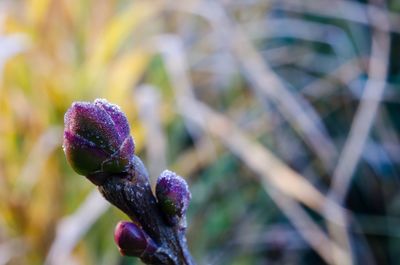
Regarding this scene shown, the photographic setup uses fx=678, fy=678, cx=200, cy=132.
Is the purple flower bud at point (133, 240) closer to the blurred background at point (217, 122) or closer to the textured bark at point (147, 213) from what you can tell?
the textured bark at point (147, 213)

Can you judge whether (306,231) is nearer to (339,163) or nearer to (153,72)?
(339,163)

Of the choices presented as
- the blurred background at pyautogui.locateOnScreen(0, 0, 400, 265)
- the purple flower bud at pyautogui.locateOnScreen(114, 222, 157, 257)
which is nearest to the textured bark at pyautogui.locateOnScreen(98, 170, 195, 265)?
the purple flower bud at pyautogui.locateOnScreen(114, 222, 157, 257)

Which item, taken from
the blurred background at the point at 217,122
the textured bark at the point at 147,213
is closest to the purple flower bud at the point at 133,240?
the textured bark at the point at 147,213

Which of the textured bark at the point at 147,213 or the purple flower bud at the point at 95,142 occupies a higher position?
the purple flower bud at the point at 95,142

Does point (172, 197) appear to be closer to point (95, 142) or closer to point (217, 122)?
point (95, 142)

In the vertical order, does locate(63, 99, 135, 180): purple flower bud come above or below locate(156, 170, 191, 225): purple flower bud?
above

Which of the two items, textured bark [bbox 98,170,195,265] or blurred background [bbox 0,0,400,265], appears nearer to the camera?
textured bark [bbox 98,170,195,265]

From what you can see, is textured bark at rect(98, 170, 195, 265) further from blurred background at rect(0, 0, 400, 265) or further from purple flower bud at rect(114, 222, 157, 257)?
blurred background at rect(0, 0, 400, 265)

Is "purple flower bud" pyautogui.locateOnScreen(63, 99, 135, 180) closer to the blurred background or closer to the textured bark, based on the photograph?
the textured bark
